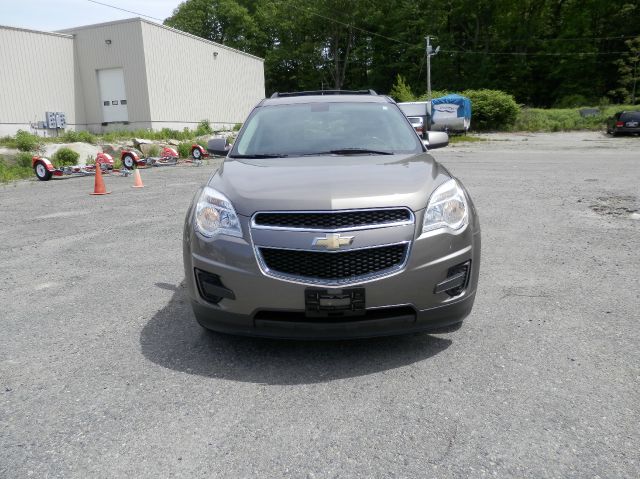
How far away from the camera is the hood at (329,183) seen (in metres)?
3.08

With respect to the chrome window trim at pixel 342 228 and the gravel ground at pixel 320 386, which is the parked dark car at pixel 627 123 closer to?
the gravel ground at pixel 320 386

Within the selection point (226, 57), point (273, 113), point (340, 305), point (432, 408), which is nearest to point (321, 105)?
point (273, 113)

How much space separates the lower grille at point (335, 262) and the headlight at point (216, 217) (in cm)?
28

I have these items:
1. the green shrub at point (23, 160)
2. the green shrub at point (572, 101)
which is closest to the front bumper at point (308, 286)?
the green shrub at point (23, 160)

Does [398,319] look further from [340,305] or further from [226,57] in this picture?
[226,57]

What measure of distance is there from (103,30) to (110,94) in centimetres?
301

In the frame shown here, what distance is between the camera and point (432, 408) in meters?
2.73

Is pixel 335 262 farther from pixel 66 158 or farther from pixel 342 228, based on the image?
pixel 66 158

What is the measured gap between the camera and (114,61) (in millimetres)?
25203

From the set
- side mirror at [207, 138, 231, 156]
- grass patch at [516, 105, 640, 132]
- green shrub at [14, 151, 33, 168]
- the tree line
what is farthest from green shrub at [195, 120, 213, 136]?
the tree line

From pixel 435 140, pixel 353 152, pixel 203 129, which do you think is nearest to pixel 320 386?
pixel 353 152

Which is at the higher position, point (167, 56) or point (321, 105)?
point (167, 56)

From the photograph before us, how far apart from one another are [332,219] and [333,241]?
0.14 meters

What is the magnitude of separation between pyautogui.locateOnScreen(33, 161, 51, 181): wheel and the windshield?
12.2m
